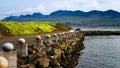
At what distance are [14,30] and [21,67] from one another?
41717mm

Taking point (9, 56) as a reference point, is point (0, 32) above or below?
below

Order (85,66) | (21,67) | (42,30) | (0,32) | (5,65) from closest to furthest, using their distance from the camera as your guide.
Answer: (5,65) < (21,67) < (85,66) < (0,32) < (42,30)

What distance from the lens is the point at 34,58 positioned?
19.6m

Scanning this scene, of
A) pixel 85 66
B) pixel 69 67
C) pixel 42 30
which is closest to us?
pixel 69 67

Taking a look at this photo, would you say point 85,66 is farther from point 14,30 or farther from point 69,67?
point 14,30

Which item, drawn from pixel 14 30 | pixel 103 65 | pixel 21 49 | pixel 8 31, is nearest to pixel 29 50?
pixel 21 49

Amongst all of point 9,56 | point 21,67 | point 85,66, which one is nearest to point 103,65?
point 85,66

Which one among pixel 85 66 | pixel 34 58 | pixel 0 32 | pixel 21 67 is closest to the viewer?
pixel 21 67

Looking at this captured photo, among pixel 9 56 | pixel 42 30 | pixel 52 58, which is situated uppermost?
pixel 9 56

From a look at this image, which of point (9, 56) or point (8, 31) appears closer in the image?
point (9, 56)

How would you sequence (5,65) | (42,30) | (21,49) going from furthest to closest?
1. (42,30)
2. (21,49)
3. (5,65)

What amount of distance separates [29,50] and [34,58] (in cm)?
293

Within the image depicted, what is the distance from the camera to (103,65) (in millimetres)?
35312

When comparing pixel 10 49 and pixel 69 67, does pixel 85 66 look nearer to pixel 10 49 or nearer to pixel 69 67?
pixel 69 67
